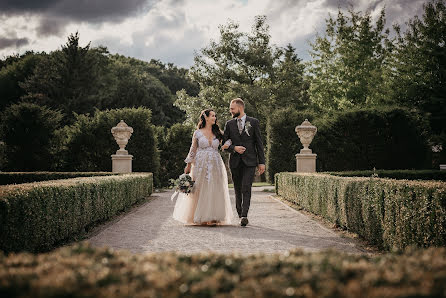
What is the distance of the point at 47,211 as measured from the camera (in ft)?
19.6

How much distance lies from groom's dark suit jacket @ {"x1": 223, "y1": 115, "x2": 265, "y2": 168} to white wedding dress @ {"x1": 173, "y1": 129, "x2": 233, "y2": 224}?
361 millimetres

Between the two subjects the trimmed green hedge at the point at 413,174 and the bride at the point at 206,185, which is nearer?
the bride at the point at 206,185

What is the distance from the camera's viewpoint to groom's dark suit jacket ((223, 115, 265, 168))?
8.35 metres

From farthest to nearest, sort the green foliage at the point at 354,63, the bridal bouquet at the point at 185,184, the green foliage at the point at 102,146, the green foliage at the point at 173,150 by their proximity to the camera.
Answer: the green foliage at the point at 354,63
the green foliage at the point at 173,150
the green foliage at the point at 102,146
the bridal bouquet at the point at 185,184

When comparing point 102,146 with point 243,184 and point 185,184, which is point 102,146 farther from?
point 243,184

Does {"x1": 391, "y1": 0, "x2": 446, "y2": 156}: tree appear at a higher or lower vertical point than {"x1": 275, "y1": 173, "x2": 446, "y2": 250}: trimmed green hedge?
higher

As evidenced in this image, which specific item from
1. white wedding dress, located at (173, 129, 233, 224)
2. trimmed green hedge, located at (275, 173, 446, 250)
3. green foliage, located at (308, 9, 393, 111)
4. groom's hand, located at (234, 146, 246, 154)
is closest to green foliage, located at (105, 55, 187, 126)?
green foliage, located at (308, 9, 393, 111)

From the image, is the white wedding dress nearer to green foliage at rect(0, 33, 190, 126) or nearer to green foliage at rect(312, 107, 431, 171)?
green foliage at rect(312, 107, 431, 171)

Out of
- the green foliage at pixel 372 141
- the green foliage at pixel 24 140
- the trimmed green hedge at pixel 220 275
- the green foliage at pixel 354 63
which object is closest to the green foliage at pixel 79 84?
the green foliage at pixel 24 140

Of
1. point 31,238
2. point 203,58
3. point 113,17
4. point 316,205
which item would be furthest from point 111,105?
point 31,238

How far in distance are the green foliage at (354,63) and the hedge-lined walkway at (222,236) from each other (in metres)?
20.8

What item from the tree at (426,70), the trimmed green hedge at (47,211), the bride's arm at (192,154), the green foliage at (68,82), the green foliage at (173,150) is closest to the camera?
the trimmed green hedge at (47,211)

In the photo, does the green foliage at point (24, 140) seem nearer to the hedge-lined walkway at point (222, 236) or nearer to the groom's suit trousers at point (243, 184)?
the hedge-lined walkway at point (222, 236)

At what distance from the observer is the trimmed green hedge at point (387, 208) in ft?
15.1
